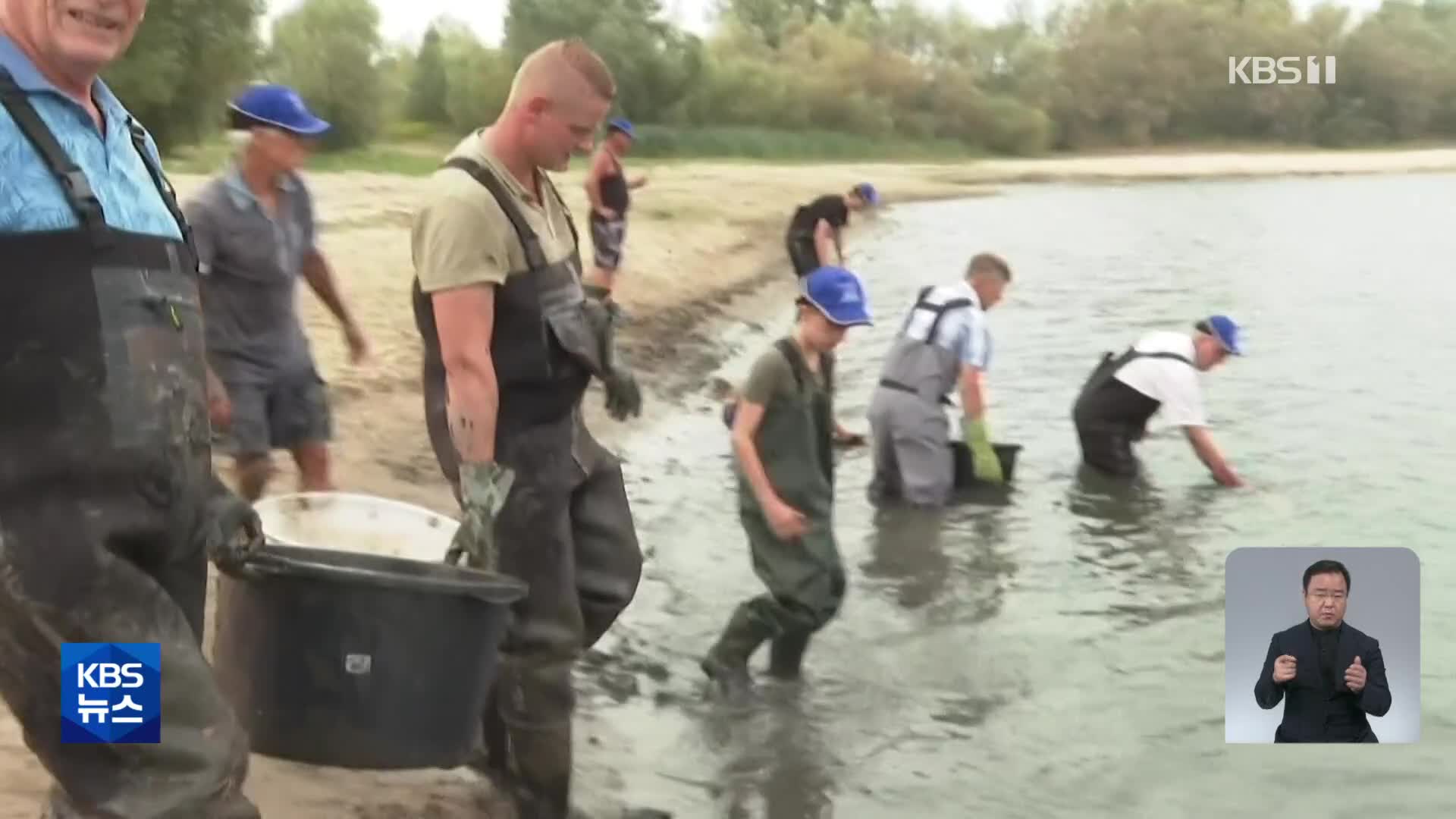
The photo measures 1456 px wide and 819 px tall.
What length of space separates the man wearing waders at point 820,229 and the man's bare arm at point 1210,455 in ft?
5.00

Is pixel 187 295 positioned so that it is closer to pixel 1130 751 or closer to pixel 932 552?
pixel 1130 751

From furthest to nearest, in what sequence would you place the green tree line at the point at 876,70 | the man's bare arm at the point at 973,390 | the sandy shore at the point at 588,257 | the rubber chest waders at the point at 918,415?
1. the rubber chest waders at the point at 918,415
2. the man's bare arm at the point at 973,390
3. the green tree line at the point at 876,70
4. the sandy shore at the point at 588,257

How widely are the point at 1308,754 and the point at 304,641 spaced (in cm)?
193

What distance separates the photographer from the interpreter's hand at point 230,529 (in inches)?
69.5

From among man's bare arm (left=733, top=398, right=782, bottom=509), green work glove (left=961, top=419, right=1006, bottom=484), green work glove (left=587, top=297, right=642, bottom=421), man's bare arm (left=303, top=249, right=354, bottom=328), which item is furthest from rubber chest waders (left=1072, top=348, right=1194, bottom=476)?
green work glove (left=587, top=297, right=642, bottom=421)

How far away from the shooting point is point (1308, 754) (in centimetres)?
295

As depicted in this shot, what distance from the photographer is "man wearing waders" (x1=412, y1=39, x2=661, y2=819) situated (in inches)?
83.2

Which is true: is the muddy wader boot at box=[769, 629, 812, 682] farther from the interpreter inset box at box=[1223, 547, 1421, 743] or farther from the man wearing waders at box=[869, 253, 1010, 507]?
the man wearing waders at box=[869, 253, 1010, 507]

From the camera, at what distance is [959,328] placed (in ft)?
15.7

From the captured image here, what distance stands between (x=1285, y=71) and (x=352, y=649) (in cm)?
254

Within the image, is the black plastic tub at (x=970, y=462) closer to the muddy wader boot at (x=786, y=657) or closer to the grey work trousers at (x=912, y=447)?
the grey work trousers at (x=912, y=447)

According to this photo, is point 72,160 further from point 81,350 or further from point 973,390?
point 973,390

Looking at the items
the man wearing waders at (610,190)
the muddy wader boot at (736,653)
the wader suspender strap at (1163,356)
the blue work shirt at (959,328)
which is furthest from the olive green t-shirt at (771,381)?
the man wearing waders at (610,190)

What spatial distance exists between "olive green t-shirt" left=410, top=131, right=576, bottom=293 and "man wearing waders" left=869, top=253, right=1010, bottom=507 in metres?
2.70
